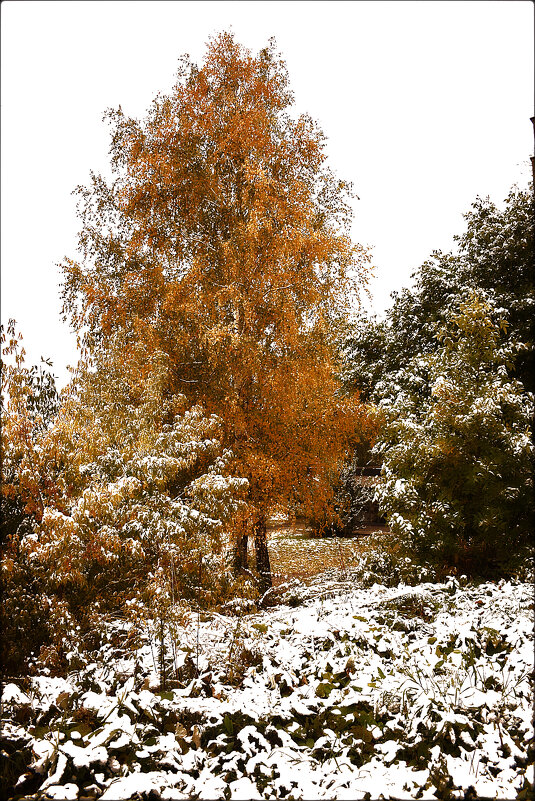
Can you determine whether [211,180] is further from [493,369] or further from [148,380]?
[493,369]

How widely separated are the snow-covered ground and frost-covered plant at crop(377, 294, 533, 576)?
1.80 metres

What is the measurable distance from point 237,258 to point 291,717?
19.8 ft

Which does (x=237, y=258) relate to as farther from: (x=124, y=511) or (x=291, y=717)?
(x=291, y=717)

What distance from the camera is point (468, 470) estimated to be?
5285 mm

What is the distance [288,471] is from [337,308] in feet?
8.61

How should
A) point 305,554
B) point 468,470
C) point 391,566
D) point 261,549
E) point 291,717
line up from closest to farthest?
point 291,717 < point 468,470 < point 391,566 < point 261,549 < point 305,554

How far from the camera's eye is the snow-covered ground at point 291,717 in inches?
87.4

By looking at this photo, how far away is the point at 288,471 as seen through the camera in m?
7.81

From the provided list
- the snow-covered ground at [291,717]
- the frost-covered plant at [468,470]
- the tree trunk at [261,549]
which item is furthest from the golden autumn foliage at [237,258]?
the snow-covered ground at [291,717]

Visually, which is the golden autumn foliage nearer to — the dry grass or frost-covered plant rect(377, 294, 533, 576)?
the dry grass

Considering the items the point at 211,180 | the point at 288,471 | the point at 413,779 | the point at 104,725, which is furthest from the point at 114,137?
the point at 413,779

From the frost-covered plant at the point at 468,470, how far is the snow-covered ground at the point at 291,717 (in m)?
1.80

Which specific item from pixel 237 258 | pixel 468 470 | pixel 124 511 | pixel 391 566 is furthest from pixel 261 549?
pixel 124 511

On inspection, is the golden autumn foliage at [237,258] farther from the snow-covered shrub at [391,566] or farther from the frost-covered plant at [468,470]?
the frost-covered plant at [468,470]
